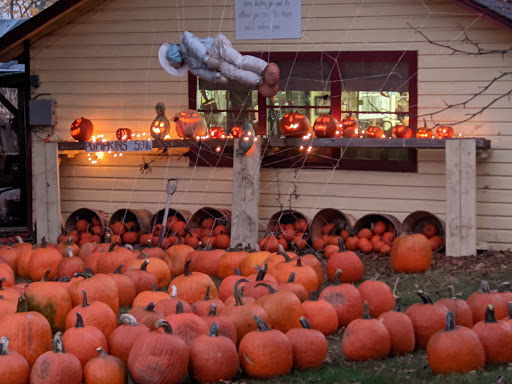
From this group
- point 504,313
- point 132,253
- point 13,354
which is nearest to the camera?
point 13,354

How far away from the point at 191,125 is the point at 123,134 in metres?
1.23

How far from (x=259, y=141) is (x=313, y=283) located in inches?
141

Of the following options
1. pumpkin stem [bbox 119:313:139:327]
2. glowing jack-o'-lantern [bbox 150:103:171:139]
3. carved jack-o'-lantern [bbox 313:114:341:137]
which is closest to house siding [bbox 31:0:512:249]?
glowing jack-o'-lantern [bbox 150:103:171:139]

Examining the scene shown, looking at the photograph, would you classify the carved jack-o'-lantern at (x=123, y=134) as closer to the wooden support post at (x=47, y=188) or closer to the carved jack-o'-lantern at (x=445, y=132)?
the wooden support post at (x=47, y=188)

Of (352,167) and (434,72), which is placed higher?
(434,72)

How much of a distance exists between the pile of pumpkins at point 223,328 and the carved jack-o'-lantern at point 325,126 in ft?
10.9

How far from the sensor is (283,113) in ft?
42.6

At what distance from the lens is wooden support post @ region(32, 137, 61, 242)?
13.1 m

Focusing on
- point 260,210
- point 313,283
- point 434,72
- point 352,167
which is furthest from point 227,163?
point 313,283

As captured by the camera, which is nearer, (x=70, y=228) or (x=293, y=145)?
(x=293, y=145)

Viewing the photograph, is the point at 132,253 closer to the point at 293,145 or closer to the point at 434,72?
the point at 293,145

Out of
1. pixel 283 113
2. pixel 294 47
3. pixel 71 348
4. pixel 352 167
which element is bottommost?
pixel 71 348

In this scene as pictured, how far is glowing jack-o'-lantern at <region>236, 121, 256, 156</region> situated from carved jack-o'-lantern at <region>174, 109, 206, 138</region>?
95cm

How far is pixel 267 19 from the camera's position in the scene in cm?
1305
